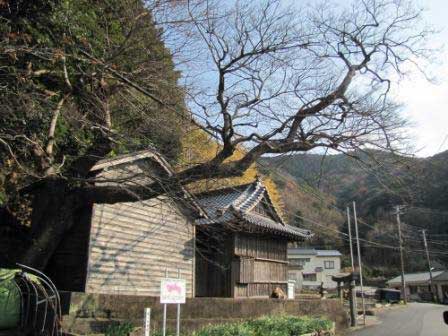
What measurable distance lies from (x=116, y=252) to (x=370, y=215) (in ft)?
223

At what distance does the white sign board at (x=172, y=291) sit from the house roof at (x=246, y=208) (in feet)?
31.8

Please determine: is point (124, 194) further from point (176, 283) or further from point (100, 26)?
point (100, 26)

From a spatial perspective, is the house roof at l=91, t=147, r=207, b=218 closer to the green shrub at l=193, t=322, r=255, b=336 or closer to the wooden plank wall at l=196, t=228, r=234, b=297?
the wooden plank wall at l=196, t=228, r=234, b=297

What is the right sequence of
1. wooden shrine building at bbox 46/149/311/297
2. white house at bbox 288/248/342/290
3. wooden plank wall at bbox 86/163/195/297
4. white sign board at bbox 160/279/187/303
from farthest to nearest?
1. white house at bbox 288/248/342/290
2. wooden plank wall at bbox 86/163/195/297
3. wooden shrine building at bbox 46/149/311/297
4. white sign board at bbox 160/279/187/303

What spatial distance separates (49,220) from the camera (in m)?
12.6

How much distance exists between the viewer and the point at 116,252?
15.1 metres

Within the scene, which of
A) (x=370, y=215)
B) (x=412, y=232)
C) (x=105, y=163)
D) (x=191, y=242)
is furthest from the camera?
(x=370, y=215)

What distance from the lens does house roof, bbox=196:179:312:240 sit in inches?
769

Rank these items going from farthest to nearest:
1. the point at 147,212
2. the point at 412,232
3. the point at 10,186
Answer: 1. the point at 412,232
2. the point at 147,212
3. the point at 10,186

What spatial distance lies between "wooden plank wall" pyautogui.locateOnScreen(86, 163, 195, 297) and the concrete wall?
10.0ft

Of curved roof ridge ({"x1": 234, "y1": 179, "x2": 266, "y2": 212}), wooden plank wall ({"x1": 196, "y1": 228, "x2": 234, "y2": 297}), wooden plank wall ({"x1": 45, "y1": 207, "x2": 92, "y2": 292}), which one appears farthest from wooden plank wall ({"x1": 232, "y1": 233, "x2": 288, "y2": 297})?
wooden plank wall ({"x1": 45, "y1": 207, "x2": 92, "y2": 292})

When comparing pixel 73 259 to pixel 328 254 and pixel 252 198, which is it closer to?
pixel 252 198

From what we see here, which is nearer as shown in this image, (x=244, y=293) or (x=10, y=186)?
(x=10, y=186)

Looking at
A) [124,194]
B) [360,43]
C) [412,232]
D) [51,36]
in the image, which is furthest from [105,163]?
[412,232]
